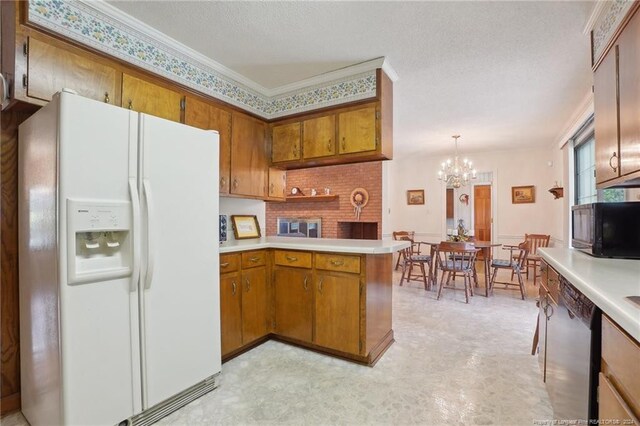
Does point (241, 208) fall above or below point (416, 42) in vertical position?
below

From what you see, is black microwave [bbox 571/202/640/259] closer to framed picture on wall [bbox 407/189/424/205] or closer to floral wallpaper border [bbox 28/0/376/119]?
floral wallpaper border [bbox 28/0/376/119]

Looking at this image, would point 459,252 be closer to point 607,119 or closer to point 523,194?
point 607,119

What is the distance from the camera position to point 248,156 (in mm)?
2998

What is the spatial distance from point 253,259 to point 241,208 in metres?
0.82

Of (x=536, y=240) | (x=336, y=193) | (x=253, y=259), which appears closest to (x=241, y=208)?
(x=253, y=259)

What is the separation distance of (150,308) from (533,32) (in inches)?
120

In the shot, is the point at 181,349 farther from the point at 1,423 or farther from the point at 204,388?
the point at 1,423

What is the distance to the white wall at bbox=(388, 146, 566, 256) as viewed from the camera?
5.73 meters

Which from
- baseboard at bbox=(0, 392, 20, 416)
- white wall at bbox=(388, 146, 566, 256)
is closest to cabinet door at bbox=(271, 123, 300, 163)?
baseboard at bbox=(0, 392, 20, 416)

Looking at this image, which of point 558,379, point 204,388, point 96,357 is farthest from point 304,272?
point 558,379

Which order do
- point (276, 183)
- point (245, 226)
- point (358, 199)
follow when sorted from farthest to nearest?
1. point (358, 199)
2. point (276, 183)
3. point (245, 226)

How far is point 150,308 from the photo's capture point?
1.63 m

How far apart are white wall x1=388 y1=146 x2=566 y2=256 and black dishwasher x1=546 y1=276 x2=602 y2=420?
4.15 metres

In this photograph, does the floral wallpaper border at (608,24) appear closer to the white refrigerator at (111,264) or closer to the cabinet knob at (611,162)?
the cabinet knob at (611,162)
